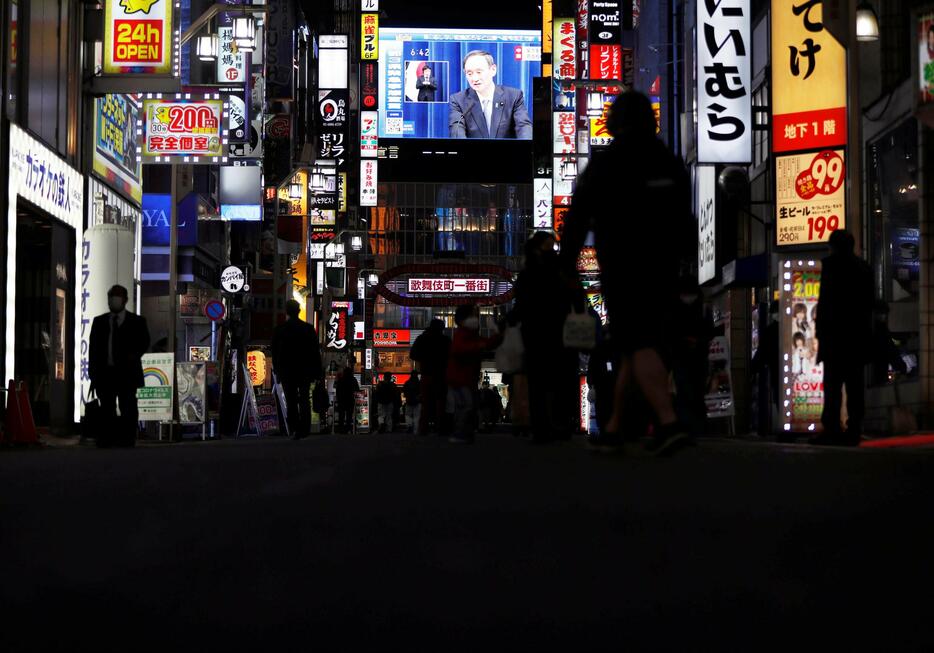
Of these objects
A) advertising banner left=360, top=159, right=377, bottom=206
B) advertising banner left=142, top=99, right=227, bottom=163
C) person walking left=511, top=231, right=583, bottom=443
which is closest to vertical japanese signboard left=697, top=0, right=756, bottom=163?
advertising banner left=142, top=99, right=227, bottom=163

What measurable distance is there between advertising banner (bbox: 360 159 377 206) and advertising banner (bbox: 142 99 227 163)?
5134 centimetres

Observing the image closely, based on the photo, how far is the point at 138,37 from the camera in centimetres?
2388

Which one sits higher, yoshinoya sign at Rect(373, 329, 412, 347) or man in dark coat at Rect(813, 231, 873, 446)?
yoshinoya sign at Rect(373, 329, 412, 347)

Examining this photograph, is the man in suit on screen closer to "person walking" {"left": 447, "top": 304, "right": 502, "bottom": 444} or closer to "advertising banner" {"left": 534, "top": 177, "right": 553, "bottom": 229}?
"advertising banner" {"left": 534, "top": 177, "right": 553, "bottom": 229}

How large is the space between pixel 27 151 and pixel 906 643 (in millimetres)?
19453

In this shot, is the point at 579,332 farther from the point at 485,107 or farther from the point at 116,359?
the point at 485,107

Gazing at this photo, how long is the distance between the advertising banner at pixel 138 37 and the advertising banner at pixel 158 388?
4.35 m

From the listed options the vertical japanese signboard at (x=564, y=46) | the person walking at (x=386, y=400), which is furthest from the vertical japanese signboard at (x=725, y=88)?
the vertical japanese signboard at (x=564, y=46)

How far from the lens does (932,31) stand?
598 inches

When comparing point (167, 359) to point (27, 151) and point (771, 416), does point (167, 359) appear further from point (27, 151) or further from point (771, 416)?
point (771, 416)

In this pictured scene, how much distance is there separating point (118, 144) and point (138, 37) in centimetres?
424

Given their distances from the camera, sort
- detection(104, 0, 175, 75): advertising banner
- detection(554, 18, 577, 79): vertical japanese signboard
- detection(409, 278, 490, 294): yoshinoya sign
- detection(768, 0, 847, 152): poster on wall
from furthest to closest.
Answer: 1. detection(409, 278, 490, 294): yoshinoya sign
2. detection(554, 18, 577, 79): vertical japanese signboard
3. detection(104, 0, 175, 75): advertising banner
4. detection(768, 0, 847, 152): poster on wall

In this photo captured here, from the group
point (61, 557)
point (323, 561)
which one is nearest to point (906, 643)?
point (323, 561)

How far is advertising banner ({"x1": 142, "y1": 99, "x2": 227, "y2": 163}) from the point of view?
26.8 metres
